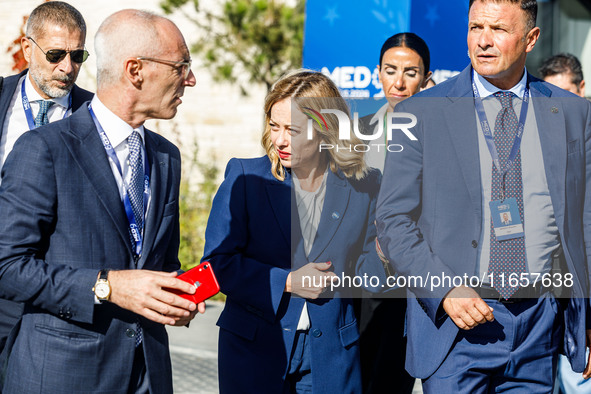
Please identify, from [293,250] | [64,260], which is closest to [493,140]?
[293,250]

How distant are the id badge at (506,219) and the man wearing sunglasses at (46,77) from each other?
2314 millimetres

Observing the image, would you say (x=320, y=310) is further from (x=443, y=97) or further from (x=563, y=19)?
(x=563, y=19)

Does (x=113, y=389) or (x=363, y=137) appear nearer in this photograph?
(x=113, y=389)

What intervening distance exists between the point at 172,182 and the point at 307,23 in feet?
13.0

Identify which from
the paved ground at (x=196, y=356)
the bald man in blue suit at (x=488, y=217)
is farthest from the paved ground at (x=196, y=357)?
the bald man in blue suit at (x=488, y=217)

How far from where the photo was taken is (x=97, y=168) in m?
2.70

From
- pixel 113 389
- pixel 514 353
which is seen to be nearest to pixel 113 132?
Result: pixel 113 389

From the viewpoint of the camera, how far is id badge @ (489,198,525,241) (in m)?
3.03

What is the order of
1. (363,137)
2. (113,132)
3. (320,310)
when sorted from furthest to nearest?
(363,137) → (320,310) → (113,132)

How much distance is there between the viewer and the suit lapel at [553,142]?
309cm

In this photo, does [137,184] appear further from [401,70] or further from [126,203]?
[401,70]

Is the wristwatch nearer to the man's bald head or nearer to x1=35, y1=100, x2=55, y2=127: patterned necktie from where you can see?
the man's bald head

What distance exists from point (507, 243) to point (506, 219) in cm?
10

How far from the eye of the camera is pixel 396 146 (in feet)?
10.5
